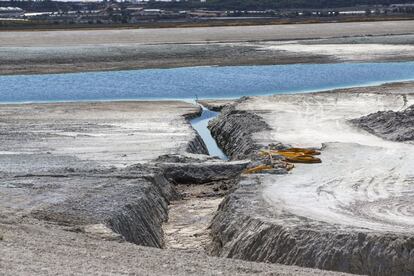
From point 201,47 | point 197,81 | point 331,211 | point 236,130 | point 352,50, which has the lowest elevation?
point 201,47

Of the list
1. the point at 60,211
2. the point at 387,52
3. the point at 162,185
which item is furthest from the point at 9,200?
the point at 387,52

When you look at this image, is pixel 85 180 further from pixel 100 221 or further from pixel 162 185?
pixel 100 221

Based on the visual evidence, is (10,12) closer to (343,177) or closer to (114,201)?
(343,177)

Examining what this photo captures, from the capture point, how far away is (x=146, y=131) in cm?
3058

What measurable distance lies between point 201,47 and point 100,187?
48.9 m

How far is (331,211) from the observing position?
17406 millimetres

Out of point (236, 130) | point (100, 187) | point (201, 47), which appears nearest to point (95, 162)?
point (100, 187)

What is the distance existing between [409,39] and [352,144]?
162 ft

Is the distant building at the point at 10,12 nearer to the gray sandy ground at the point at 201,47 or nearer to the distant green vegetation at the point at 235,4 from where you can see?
the distant green vegetation at the point at 235,4

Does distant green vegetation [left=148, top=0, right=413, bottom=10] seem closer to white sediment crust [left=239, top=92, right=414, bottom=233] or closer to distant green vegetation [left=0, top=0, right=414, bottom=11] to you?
distant green vegetation [left=0, top=0, right=414, bottom=11]

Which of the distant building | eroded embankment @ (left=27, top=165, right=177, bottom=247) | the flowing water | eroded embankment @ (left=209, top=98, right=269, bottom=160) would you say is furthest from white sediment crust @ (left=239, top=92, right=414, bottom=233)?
the distant building

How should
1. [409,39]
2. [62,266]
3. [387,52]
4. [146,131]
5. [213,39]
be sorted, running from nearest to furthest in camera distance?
[62,266] < [146,131] < [387,52] < [409,39] < [213,39]

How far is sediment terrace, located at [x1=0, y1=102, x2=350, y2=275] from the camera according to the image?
1330 centimetres

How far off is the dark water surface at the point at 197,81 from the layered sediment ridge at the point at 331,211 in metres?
16.3
